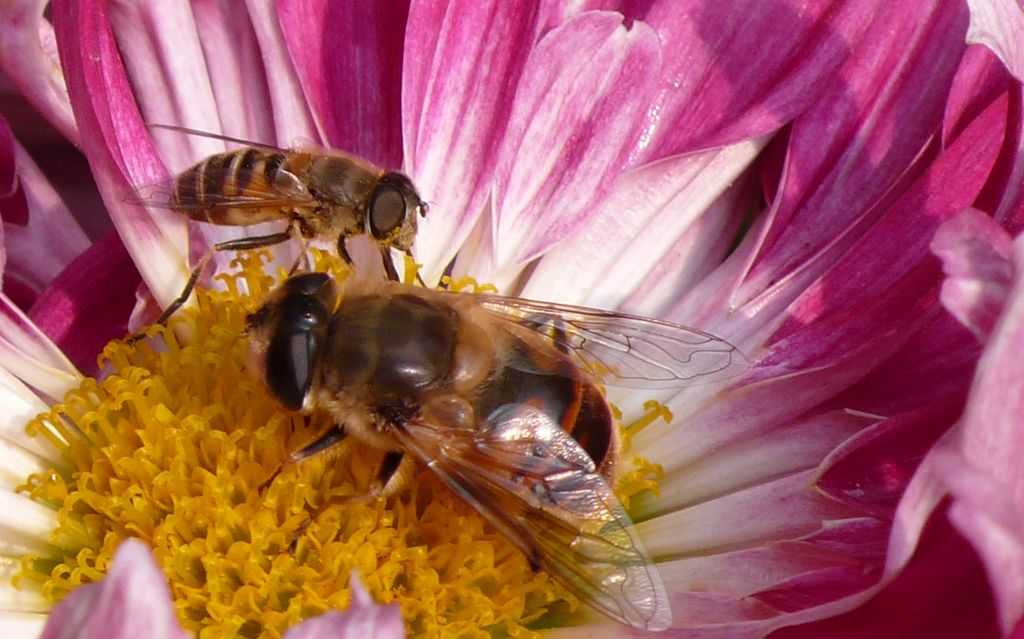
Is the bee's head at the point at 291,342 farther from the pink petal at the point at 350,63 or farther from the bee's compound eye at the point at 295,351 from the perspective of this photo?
the pink petal at the point at 350,63

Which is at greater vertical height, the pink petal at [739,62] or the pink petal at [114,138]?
the pink petal at [739,62]

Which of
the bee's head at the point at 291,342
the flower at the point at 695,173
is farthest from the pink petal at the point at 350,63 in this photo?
the bee's head at the point at 291,342

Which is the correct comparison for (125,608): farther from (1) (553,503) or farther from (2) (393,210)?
(2) (393,210)

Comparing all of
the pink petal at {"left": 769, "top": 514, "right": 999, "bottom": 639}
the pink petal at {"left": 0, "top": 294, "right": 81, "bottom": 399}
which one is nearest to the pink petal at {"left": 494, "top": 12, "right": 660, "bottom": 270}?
the pink petal at {"left": 0, "top": 294, "right": 81, "bottom": 399}

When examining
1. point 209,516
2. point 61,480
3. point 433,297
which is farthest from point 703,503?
point 61,480

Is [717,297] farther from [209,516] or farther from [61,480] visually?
[61,480]

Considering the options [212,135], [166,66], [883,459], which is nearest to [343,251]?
[212,135]

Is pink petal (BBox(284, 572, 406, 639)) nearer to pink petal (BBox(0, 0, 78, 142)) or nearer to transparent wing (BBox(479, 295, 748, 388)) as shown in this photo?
transparent wing (BBox(479, 295, 748, 388))
